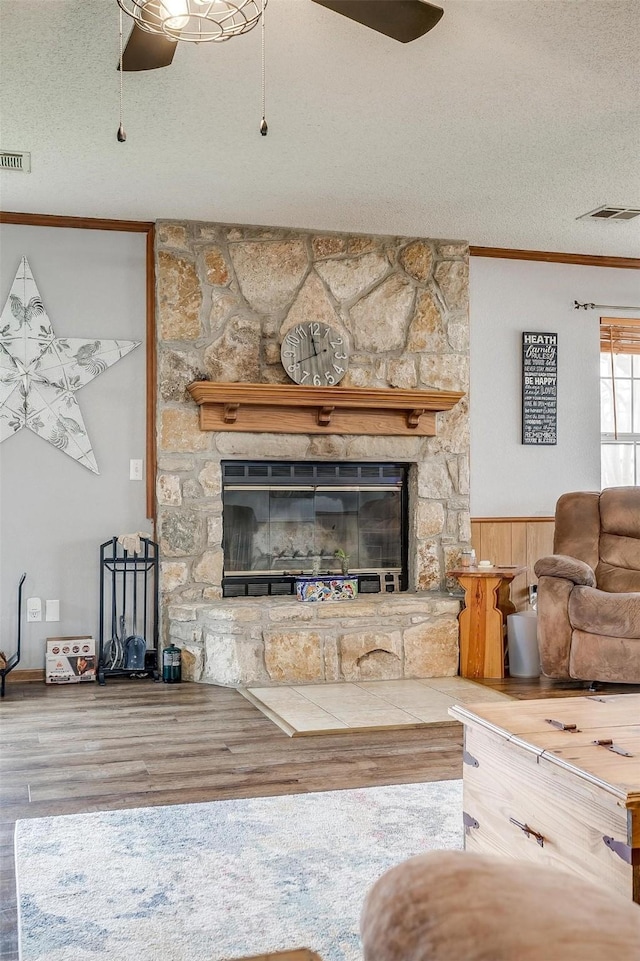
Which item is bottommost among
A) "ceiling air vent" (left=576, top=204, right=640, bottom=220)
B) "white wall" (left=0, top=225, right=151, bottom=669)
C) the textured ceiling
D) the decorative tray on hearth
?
the decorative tray on hearth

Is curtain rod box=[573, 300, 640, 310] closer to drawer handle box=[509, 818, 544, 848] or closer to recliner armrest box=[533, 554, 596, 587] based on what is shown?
recliner armrest box=[533, 554, 596, 587]

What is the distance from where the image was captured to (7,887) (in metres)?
2.33

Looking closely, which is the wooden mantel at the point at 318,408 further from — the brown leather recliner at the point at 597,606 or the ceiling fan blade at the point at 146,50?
the ceiling fan blade at the point at 146,50

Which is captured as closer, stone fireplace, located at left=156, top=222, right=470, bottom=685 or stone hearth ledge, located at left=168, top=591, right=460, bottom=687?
stone hearth ledge, located at left=168, top=591, right=460, bottom=687

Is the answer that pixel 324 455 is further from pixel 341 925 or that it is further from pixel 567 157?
pixel 341 925

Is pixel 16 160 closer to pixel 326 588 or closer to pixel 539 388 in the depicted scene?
pixel 326 588

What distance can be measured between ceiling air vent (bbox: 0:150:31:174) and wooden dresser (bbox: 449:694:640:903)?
3.31 m

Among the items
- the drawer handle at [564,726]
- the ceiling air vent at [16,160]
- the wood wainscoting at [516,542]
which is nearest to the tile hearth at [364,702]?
the wood wainscoting at [516,542]

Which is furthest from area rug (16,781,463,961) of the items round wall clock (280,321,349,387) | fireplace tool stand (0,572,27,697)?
round wall clock (280,321,349,387)

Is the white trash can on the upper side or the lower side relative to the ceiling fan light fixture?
lower

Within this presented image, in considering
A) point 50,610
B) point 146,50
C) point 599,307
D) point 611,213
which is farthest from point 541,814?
point 599,307

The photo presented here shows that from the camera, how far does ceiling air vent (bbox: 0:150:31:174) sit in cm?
420

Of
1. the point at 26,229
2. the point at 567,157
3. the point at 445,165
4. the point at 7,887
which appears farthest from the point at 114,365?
the point at 7,887

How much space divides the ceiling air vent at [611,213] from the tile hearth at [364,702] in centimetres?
270
